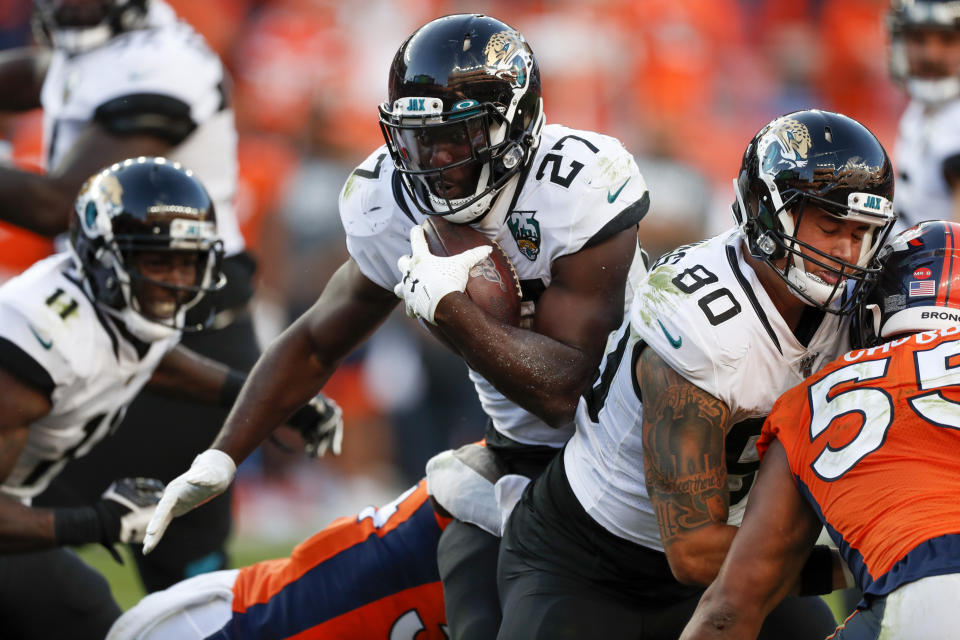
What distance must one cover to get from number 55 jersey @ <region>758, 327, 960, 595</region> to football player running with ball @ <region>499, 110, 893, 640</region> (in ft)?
0.70

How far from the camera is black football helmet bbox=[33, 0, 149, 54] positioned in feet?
15.5

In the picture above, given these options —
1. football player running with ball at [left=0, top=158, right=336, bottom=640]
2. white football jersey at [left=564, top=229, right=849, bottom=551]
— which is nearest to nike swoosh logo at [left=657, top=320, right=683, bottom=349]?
white football jersey at [left=564, top=229, right=849, bottom=551]

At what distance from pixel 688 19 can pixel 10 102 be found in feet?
15.7

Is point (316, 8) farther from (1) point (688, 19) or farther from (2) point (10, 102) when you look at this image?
(2) point (10, 102)

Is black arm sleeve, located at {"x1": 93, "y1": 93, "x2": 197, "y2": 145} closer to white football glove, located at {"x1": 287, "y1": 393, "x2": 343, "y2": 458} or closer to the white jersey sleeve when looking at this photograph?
the white jersey sleeve

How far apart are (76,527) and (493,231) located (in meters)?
1.44

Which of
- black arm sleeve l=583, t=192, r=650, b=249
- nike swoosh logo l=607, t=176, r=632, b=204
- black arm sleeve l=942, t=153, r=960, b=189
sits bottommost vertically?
black arm sleeve l=942, t=153, r=960, b=189

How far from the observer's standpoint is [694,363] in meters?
2.59

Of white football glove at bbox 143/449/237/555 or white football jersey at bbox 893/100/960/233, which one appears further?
white football jersey at bbox 893/100/960/233

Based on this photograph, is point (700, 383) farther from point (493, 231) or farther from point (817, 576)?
point (493, 231)

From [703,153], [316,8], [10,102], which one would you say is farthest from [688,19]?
[10,102]

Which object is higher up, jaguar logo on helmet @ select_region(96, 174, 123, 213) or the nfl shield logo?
the nfl shield logo

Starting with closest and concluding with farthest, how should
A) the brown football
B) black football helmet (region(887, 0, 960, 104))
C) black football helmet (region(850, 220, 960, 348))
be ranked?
black football helmet (region(850, 220, 960, 348)) → the brown football → black football helmet (region(887, 0, 960, 104))

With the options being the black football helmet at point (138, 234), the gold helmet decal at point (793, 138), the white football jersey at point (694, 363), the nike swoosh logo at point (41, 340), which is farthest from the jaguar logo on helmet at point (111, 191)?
the gold helmet decal at point (793, 138)
